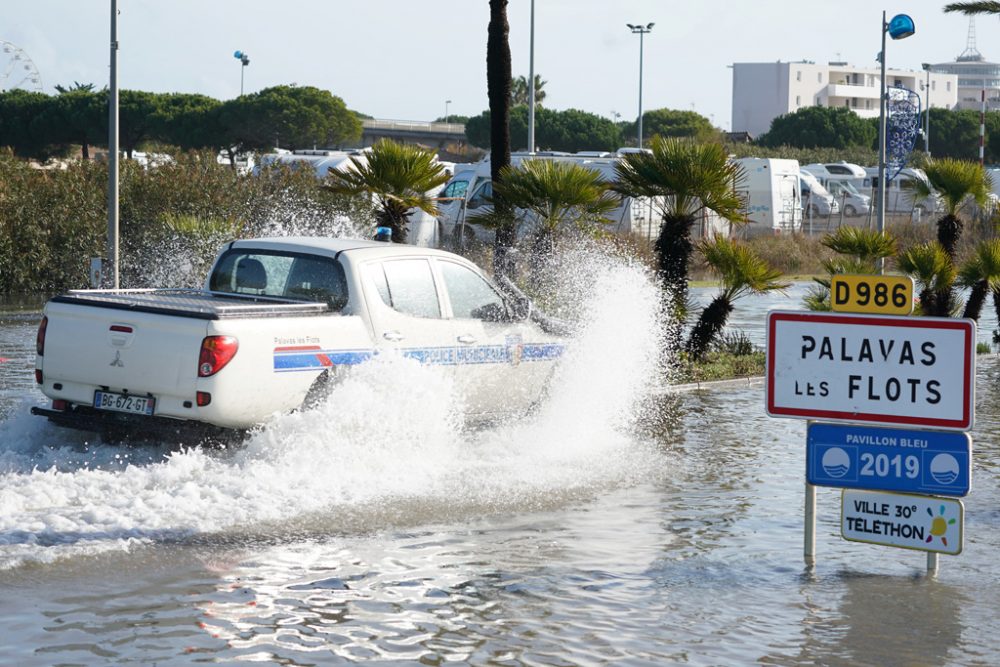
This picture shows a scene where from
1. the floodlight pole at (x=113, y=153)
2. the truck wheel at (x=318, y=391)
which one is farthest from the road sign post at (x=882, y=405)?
the floodlight pole at (x=113, y=153)

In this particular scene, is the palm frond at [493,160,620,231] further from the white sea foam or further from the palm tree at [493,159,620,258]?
the white sea foam

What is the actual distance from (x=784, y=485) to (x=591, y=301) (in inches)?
186

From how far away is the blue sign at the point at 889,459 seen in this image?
25.4ft

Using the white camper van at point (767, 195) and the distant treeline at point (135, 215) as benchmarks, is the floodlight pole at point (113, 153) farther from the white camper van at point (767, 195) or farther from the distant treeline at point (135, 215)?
the white camper van at point (767, 195)

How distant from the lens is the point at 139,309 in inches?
384

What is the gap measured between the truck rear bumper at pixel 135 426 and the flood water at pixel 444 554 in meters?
0.14

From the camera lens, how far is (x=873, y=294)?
805 cm

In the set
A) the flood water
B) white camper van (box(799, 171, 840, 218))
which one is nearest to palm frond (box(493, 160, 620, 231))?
the flood water

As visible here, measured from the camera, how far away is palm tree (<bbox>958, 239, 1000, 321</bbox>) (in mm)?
19859

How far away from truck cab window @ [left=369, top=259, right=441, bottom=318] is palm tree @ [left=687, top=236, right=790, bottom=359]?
6905 mm

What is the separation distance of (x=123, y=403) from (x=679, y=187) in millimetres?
9146

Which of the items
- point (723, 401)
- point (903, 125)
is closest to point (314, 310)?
point (723, 401)

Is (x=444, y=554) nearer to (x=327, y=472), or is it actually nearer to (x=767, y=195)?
(x=327, y=472)

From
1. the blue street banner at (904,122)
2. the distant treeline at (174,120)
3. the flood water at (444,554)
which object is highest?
the distant treeline at (174,120)
